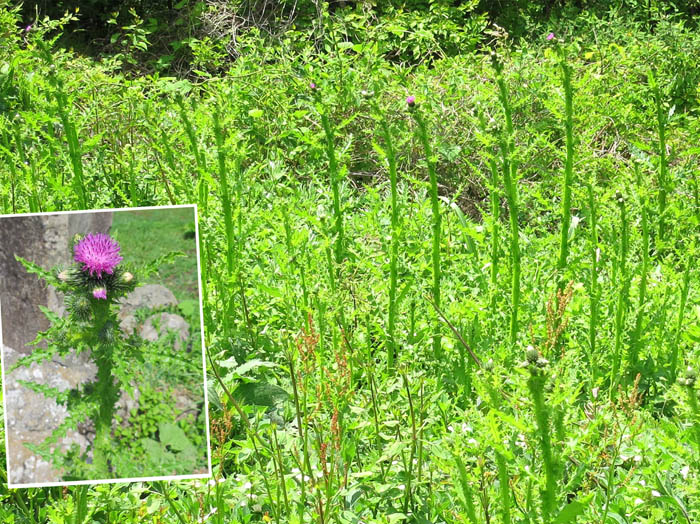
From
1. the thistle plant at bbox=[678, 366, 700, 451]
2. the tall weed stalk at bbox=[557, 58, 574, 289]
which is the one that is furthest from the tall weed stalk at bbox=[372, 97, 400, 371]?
the thistle plant at bbox=[678, 366, 700, 451]

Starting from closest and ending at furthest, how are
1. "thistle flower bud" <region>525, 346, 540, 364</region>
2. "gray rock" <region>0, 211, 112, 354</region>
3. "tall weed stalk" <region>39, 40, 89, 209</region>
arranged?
"thistle flower bud" <region>525, 346, 540, 364</region>, "gray rock" <region>0, 211, 112, 354</region>, "tall weed stalk" <region>39, 40, 89, 209</region>

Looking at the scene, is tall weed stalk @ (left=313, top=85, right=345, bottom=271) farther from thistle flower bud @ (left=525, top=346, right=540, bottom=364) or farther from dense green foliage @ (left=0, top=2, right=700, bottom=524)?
thistle flower bud @ (left=525, top=346, right=540, bottom=364)

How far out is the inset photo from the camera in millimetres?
1422

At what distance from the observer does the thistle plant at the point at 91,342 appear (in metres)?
Answer: 1.44

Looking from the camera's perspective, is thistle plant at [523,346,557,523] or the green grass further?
the green grass

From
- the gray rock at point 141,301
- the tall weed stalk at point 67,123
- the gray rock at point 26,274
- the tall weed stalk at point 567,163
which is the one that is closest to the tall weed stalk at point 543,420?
the gray rock at point 141,301

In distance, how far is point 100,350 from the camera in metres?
1.47

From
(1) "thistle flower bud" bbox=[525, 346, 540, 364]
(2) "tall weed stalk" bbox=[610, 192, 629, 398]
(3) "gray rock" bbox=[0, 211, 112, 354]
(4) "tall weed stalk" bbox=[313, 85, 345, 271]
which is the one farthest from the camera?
(4) "tall weed stalk" bbox=[313, 85, 345, 271]

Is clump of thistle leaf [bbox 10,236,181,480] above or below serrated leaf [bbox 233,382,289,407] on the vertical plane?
above

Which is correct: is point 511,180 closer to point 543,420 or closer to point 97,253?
point 543,420

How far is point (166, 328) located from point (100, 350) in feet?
0.42

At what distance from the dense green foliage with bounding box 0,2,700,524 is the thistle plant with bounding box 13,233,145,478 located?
0.26m

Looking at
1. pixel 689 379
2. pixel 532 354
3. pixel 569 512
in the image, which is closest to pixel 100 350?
pixel 532 354

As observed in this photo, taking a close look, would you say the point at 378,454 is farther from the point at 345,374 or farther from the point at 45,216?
the point at 45,216
